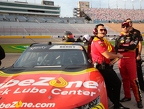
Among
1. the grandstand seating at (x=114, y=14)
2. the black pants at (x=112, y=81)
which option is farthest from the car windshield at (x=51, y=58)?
the grandstand seating at (x=114, y=14)

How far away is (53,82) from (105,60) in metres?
1.39

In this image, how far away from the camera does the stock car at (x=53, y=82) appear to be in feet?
8.41

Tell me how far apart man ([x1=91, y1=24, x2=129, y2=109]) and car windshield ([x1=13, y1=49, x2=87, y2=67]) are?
0.28 m

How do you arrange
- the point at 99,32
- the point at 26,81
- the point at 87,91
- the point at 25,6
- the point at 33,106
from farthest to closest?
the point at 25,6 < the point at 99,32 < the point at 26,81 < the point at 87,91 < the point at 33,106

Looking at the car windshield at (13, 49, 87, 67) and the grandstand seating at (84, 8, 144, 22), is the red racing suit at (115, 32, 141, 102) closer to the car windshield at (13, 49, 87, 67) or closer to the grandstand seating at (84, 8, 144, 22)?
the car windshield at (13, 49, 87, 67)

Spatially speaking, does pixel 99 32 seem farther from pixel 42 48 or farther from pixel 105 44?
pixel 42 48

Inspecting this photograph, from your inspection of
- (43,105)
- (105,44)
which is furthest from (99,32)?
(43,105)

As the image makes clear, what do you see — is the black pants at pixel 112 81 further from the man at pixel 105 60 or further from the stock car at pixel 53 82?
the stock car at pixel 53 82

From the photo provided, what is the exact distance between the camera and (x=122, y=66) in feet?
15.0

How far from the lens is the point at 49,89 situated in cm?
284

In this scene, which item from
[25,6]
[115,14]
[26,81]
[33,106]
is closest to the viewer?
[33,106]

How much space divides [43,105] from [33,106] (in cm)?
12

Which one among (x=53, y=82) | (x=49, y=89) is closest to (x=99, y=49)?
(x=53, y=82)

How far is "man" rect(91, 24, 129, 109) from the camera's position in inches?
153
